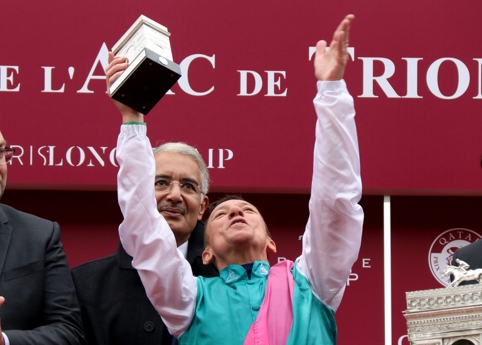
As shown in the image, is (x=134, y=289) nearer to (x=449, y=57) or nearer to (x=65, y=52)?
(x=65, y=52)

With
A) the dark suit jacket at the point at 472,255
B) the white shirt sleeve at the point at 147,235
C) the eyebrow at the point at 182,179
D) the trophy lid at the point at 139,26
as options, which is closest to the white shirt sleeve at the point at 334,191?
the white shirt sleeve at the point at 147,235

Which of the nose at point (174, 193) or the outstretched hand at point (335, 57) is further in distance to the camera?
the nose at point (174, 193)

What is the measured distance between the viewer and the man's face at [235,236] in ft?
11.1

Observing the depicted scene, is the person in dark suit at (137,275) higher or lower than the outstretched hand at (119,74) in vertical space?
lower

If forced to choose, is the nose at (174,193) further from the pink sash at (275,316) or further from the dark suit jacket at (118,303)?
→ the pink sash at (275,316)

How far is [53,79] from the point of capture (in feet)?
17.0

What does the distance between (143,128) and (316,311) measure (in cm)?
82

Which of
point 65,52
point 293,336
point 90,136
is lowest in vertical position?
point 293,336

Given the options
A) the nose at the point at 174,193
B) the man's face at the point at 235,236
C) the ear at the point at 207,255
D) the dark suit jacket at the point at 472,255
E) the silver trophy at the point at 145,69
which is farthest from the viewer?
the dark suit jacket at the point at 472,255

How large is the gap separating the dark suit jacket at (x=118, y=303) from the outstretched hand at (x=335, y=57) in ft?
3.50

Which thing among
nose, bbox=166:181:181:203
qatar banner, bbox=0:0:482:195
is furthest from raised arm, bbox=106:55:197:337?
qatar banner, bbox=0:0:482:195

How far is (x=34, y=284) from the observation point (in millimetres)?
3311

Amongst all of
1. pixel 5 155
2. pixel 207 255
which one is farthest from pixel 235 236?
pixel 5 155

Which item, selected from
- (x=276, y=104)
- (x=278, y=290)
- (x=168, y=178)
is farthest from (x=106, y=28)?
(x=278, y=290)
